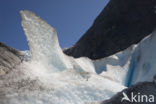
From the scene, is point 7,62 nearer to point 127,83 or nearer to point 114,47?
point 127,83

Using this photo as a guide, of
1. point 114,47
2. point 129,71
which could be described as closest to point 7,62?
point 129,71

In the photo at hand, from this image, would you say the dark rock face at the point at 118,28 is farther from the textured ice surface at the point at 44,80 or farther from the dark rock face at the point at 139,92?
the dark rock face at the point at 139,92

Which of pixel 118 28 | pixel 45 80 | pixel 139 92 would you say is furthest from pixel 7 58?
pixel 118 28

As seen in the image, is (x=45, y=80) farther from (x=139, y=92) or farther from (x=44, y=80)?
(x=139, y=92)

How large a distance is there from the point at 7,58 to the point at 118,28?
38.3ft

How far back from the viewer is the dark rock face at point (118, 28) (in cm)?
1270

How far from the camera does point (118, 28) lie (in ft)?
45.7

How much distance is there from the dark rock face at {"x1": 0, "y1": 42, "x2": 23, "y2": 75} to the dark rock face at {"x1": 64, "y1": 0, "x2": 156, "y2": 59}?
378 inches

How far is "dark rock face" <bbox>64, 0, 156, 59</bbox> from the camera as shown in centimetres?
1270

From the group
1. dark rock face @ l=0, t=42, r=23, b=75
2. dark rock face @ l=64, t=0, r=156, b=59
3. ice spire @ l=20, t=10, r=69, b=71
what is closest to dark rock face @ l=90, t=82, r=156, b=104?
ice spire @ l=20, t=10, r=69, b=71

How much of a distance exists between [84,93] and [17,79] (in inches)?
25.3

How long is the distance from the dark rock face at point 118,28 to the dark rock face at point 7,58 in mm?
9595

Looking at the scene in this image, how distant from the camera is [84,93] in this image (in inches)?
85.3

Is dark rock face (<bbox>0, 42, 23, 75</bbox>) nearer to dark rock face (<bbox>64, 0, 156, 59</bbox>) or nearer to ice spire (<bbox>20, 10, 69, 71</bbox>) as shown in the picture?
ice spire (<bbox>20, 10, 69, 71</bbox>)
